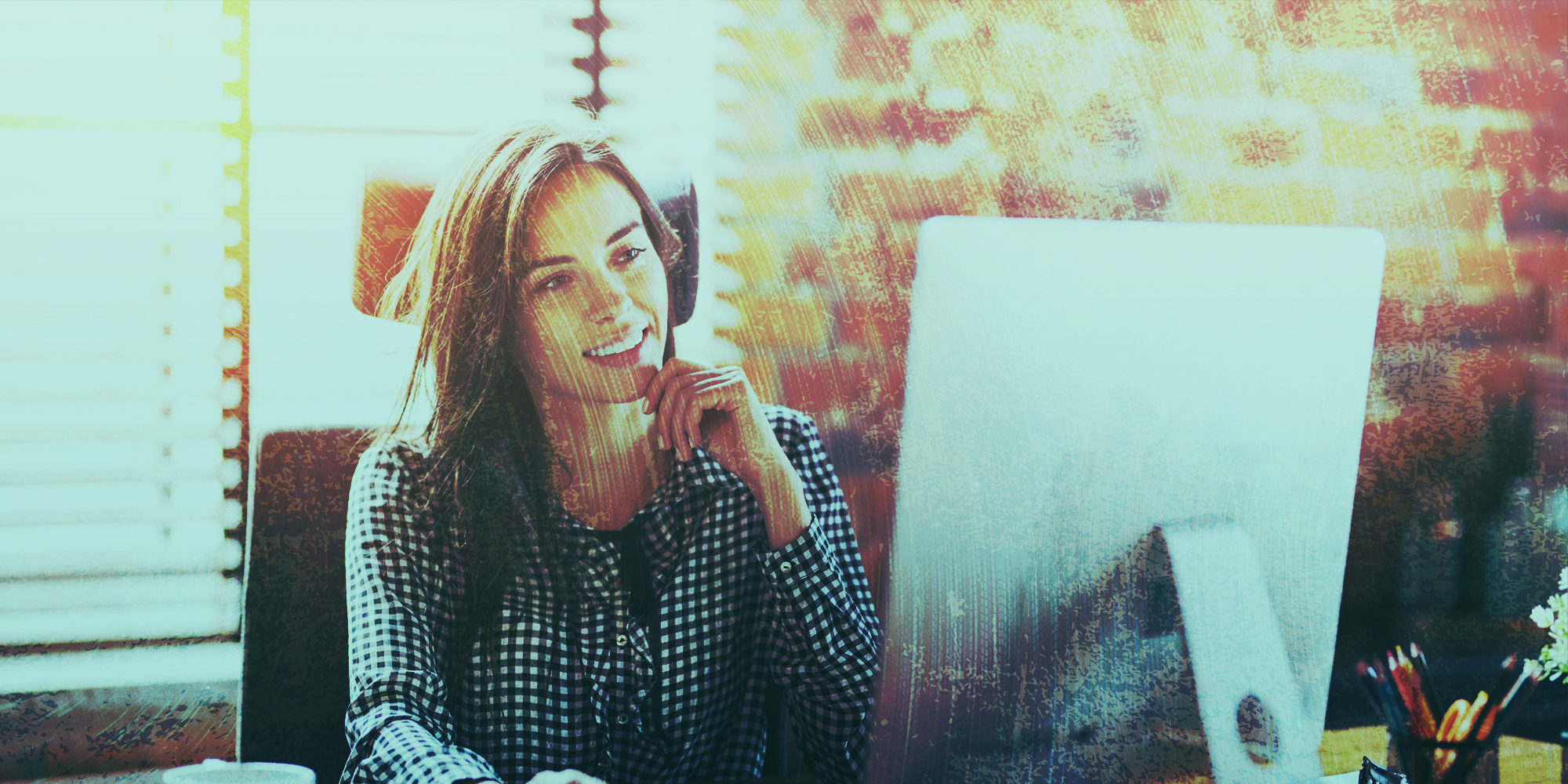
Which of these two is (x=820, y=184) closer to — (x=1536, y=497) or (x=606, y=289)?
(x=606, y=289)

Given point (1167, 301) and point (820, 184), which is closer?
point (1167, 301)

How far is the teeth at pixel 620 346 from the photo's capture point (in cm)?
90

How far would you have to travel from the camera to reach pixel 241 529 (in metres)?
0.88

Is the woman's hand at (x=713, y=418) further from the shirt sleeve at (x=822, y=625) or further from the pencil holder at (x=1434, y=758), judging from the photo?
the pencil holder at (x=1434, y=758)

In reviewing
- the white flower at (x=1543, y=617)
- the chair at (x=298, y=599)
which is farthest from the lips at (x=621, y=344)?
the white flower at (x=1543, y=617)

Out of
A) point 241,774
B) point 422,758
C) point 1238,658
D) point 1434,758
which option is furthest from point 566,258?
point 1434,758

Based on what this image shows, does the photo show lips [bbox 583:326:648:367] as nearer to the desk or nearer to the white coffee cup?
the white coffee cup

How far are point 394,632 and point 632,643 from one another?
0.24 m

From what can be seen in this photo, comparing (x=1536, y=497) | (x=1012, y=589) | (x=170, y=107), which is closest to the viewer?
(x=170, y=107)

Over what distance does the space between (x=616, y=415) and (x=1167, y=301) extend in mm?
598

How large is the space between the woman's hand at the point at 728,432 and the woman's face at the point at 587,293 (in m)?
0.04

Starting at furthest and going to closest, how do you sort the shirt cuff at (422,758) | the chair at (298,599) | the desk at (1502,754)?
the desk at (1502,754) → the chair at (298,599) → the shirt cuff at (422,758)

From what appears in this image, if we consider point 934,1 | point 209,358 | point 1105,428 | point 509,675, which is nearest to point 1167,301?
point 1105,428

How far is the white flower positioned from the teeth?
1335 millimetres
